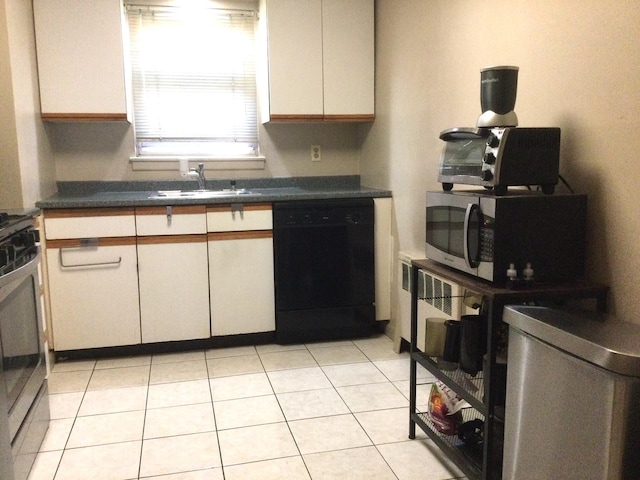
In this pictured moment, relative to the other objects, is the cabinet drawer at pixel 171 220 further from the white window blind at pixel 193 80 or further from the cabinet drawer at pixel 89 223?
the white window blind at pixel 193 80

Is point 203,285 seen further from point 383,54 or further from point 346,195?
point 383,54

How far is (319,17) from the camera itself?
346 cm

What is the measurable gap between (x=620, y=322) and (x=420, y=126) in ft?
5.72

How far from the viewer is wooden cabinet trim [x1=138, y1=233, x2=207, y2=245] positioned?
A: 3.13 m

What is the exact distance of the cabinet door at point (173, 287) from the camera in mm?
3154

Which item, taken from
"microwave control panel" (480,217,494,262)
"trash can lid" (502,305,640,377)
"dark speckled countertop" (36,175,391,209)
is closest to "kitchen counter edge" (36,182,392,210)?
"dark speckled countertop" (36,175,391,209)

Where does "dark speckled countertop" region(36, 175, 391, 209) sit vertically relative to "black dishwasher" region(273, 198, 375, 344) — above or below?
above

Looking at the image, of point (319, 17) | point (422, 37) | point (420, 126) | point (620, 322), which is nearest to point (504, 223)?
point (620, 322)

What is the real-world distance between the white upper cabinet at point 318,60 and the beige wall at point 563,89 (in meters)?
0.51

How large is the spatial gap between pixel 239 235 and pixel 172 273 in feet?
1.45

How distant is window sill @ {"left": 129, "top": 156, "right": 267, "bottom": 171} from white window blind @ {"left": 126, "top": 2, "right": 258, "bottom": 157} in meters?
0.07

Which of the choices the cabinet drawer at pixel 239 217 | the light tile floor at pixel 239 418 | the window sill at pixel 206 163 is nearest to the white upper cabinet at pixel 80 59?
the window sill at pixel 206 163

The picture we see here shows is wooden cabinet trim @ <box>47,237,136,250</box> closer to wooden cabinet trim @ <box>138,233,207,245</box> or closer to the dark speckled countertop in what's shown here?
wooden cabinet trim @ <box>138,233,207,245</box>

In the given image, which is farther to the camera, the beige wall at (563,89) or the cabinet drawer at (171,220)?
the cabinet drawer at (171,220)
